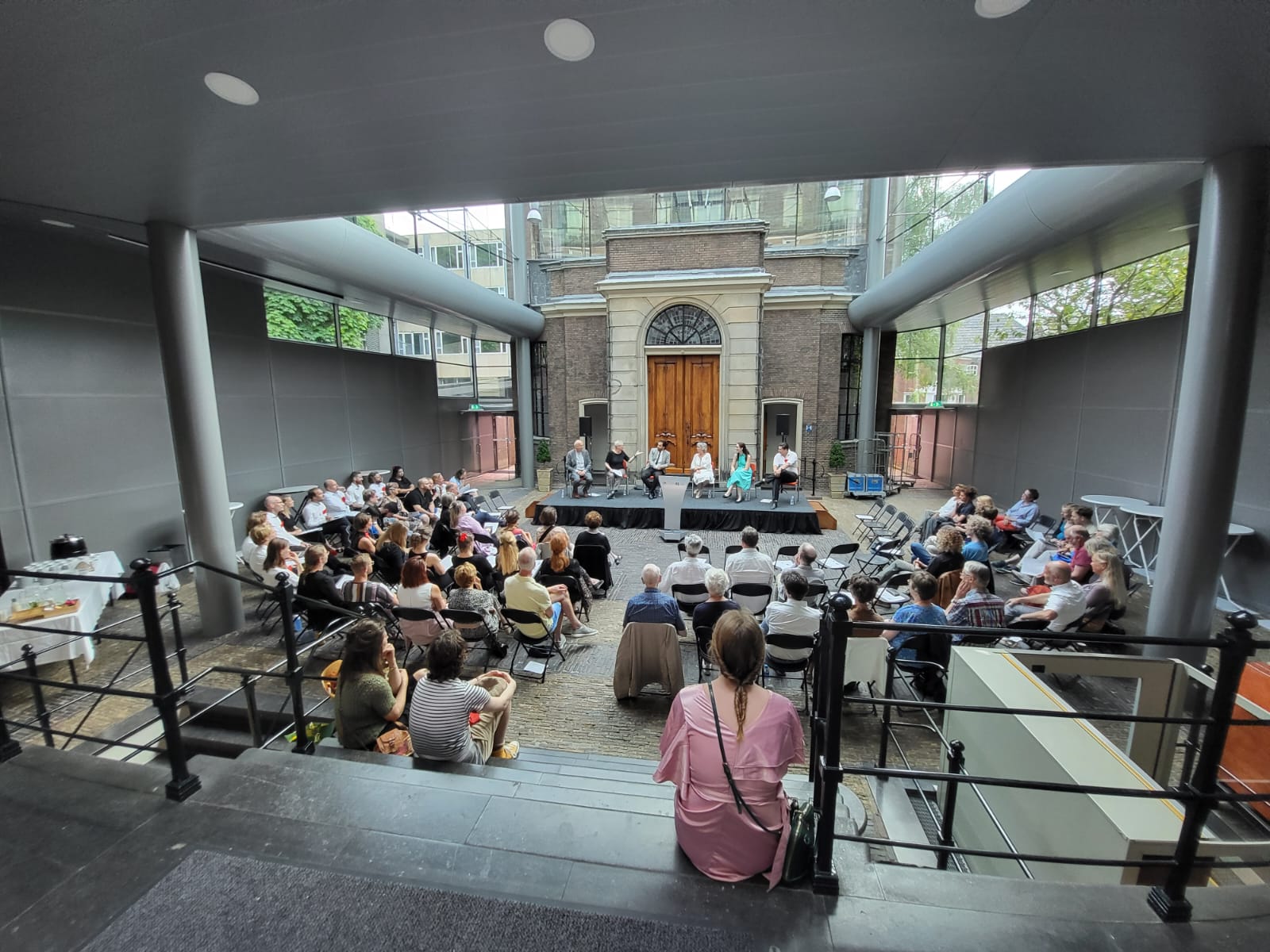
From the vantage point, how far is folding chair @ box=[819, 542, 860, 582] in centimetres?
620

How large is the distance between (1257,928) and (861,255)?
1350 cm

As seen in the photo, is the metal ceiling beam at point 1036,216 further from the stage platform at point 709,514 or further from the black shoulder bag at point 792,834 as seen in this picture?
the black shoulder bag at point 792,834

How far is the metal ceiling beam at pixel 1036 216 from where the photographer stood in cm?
418

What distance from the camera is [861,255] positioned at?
12633 millimetres

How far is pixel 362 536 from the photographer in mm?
5664

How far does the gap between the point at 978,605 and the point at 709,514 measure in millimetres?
5618

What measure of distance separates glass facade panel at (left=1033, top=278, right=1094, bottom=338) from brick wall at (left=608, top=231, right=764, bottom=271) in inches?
216

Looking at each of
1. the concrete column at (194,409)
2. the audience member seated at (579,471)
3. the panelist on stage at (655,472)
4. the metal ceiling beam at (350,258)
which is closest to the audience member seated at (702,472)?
the panelist on stage at (655,472)

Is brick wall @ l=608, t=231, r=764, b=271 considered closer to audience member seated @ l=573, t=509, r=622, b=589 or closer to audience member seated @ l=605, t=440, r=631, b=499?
audience member seated @ l=605, t=440, r=631, b=499

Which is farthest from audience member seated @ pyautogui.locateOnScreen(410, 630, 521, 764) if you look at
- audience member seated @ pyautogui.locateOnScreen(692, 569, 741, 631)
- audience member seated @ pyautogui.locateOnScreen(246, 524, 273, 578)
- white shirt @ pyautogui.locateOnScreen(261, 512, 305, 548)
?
white shirt @ pyautogui.locateOnScreen(261, 512, 305, 548)

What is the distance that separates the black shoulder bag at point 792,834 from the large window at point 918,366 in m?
14.5

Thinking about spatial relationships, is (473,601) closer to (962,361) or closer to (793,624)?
(793,624)

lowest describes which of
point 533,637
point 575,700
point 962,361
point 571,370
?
point 575,700

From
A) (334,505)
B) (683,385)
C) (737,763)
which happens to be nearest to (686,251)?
(683,385)
